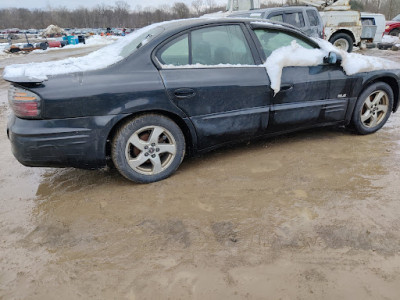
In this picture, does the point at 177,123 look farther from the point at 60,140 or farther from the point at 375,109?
the point at 375,109

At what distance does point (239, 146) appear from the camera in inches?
152

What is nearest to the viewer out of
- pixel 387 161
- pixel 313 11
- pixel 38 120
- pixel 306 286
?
pixel 306 286

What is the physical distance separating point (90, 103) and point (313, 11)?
350 inches

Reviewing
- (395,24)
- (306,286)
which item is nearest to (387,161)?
(306,286)

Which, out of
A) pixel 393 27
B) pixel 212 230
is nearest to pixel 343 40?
pixel 393 27

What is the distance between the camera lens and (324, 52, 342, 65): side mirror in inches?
135

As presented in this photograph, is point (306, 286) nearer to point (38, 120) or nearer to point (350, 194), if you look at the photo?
point (350, 194)

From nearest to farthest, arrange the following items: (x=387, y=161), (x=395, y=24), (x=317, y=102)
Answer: (x=387, y=161), (x=317, y=102), (x=395, y=24)

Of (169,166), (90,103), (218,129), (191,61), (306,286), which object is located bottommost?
(306,286)

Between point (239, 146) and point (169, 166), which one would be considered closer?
point (169, 166)

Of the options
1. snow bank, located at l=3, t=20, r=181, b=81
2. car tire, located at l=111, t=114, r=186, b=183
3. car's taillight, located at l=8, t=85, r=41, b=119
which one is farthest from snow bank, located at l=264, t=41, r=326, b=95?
car's taillight, located at l=8, t=85, r=41, b=119

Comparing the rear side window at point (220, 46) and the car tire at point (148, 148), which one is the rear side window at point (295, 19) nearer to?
the rear side window at point (220, 46)

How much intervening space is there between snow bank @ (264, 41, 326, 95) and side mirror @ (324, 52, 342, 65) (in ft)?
0.19

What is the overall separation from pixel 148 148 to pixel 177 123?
372 mm
